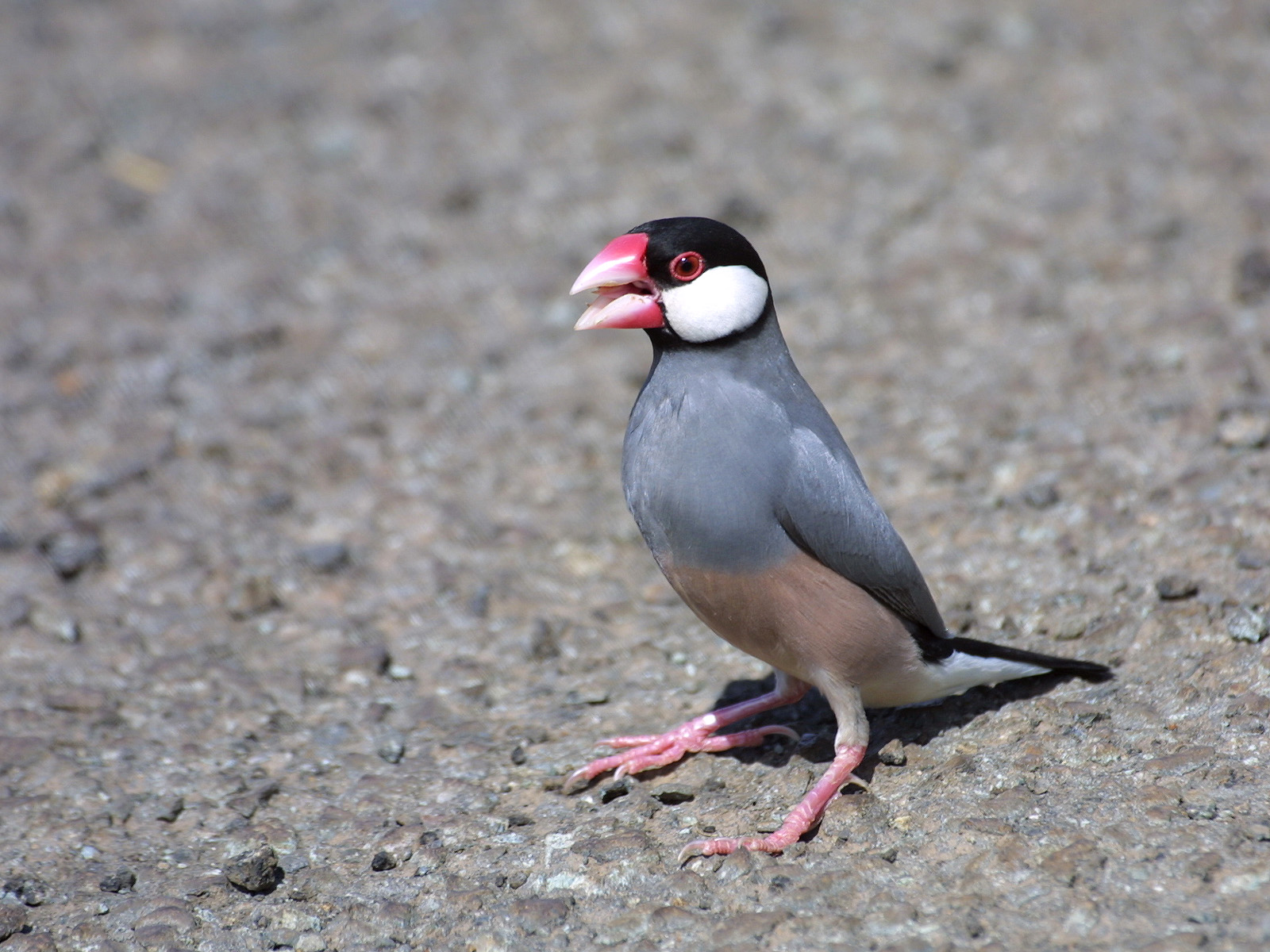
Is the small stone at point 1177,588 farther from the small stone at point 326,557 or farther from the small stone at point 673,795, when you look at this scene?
the small stone at point 326,557

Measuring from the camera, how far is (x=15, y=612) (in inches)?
220

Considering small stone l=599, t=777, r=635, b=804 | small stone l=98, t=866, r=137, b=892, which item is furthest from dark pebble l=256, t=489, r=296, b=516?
small stone l=599, t=777, r=635, b=804

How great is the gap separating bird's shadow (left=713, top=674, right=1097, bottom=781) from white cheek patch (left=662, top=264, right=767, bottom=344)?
1.51 meters

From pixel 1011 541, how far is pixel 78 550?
4141 millimetres

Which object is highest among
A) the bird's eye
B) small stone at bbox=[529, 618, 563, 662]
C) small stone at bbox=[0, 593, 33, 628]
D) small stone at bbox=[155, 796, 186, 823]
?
the bird's eye

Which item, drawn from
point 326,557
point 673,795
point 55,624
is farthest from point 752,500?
point 55,624

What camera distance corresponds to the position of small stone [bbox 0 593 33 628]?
5.54 m

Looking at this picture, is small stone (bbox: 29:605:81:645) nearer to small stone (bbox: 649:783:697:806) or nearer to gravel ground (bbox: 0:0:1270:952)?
gravel ground (bbox: 0:0:1270:952)

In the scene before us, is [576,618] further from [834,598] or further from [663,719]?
[834,598]

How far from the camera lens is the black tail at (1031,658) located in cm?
436

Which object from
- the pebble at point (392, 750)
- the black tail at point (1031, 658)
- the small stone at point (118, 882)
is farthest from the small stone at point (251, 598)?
the black tail at point (1031, 658)

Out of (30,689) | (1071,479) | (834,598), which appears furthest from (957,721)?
(30,689)

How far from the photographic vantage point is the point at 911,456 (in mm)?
6254

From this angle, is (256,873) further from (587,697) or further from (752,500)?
(752,500)
